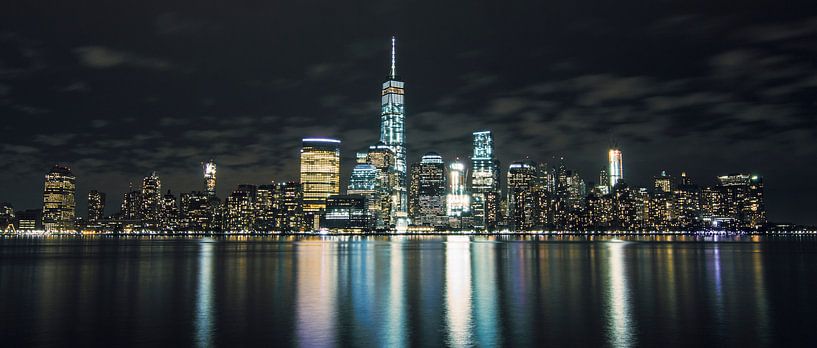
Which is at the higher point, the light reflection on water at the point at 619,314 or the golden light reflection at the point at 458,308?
the golden light reflection at the point at 458,308

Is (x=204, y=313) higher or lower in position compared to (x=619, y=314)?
higher

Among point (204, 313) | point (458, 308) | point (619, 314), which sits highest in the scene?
point (204, 313)

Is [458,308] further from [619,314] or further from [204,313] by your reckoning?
[204,313]

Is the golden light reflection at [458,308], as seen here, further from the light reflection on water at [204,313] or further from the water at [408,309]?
the light reflection on water at [204,313]

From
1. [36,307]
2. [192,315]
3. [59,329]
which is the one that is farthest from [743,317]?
[36,307]

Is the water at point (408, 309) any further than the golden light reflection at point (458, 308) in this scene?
Yes

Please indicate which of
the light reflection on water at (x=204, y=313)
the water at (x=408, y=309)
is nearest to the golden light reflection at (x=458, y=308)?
the water at (x=408, y=309)

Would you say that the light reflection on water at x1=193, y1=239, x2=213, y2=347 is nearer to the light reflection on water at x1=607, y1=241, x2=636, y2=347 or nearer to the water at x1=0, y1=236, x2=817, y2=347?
the water at x1=0, y1=236, x2=817, y2=347

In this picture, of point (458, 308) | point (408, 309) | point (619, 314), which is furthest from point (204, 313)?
point (619, 314)

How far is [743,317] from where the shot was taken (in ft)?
101

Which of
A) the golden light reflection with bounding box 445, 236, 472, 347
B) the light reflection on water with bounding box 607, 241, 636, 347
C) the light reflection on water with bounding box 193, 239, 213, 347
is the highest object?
the light reflection on water with bounding box 193, 239, 213, 347

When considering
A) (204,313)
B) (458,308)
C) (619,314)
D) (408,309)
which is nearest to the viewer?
(619,314)

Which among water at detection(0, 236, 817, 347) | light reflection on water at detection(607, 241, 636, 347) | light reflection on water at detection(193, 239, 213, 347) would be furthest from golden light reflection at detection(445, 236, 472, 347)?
light reflection on water at detection(193, 239, 213, 347)

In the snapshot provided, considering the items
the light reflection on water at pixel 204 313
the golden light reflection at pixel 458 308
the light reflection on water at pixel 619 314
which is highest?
the light reflection on water at pixel 204 313
